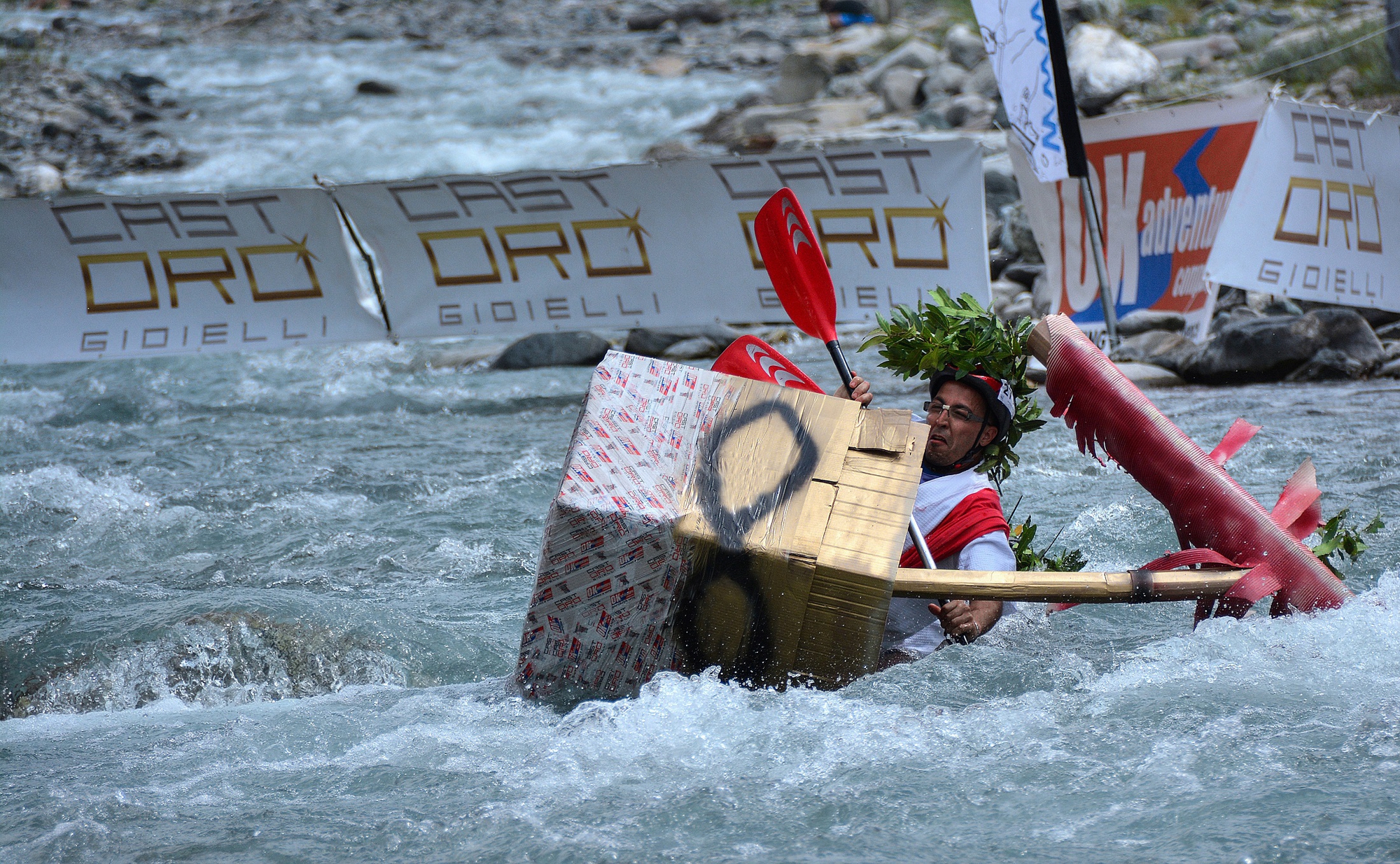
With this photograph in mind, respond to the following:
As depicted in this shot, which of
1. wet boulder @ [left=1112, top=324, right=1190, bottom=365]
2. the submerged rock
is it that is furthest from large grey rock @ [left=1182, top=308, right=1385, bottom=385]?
the submerged rock

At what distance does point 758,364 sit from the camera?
3.88 m

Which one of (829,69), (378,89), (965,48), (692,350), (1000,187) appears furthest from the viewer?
(378,89)

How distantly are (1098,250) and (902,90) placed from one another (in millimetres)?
10510

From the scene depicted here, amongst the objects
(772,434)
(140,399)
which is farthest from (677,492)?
(140,399)

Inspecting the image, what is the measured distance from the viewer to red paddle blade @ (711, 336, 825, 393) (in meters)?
3.84

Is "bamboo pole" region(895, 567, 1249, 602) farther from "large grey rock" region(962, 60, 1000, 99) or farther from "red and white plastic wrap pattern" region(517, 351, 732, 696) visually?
"large grey rock" region(962, 60, 1000, 99)

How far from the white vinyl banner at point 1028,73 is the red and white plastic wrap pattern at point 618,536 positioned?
5.46 metres

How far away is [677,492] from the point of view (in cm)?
324

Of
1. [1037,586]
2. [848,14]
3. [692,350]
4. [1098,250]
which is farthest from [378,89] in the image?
[1037,586]

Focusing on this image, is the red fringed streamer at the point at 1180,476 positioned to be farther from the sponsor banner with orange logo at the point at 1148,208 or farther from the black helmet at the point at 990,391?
the sponsor banner with orange logo at the point at 1148,208

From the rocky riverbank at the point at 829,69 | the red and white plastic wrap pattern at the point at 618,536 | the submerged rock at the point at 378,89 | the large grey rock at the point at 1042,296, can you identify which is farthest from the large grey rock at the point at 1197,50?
the red and white plastic wrap pattern at the point at 618,536

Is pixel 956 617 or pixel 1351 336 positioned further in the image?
pixel 1351 336

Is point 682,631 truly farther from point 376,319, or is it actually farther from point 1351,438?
point 376,319

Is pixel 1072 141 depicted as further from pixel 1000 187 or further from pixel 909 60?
pixel 909 60
